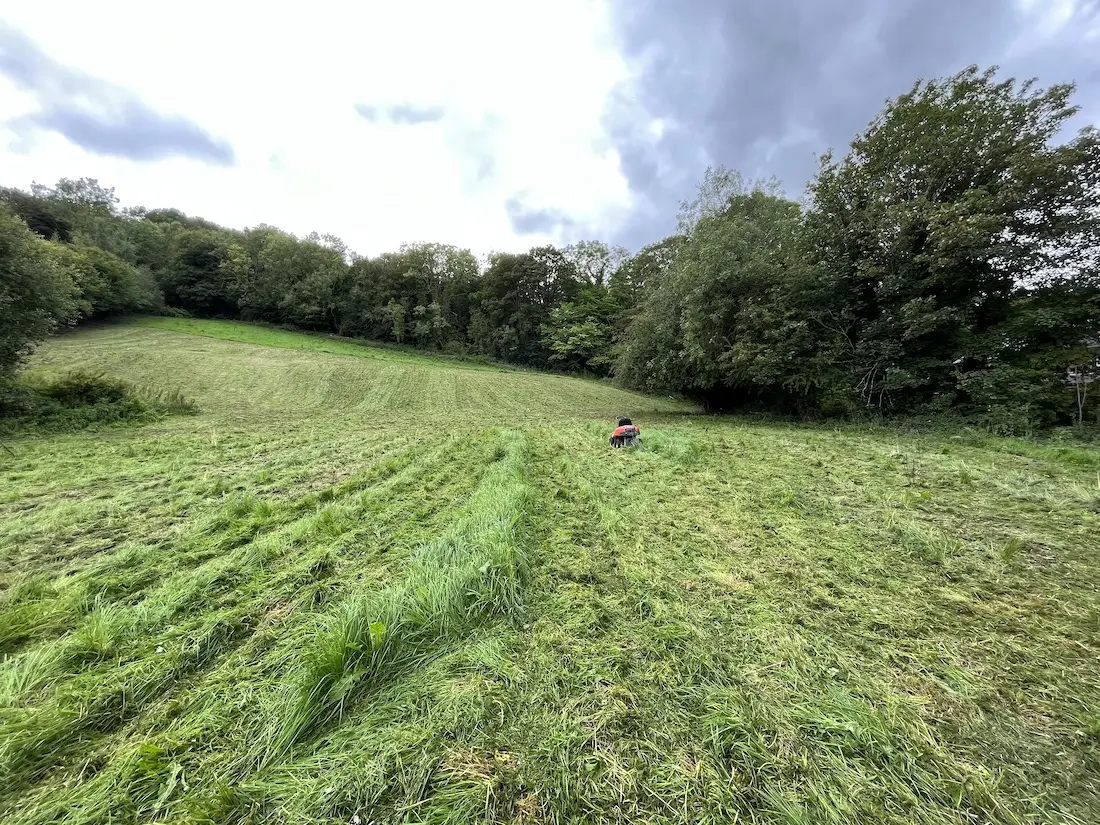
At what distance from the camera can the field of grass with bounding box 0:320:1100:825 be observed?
5.78 ft

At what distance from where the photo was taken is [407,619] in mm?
2773

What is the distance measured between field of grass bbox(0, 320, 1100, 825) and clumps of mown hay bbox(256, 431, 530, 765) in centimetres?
2

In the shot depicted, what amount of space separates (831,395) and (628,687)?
1711 centimetres

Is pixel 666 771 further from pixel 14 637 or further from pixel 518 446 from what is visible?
pixel 518 446

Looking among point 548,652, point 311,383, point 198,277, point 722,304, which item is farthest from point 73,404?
point 198,277

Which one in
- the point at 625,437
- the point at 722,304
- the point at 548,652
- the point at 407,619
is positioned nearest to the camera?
the point at 548,652

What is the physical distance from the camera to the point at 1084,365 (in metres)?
10.9

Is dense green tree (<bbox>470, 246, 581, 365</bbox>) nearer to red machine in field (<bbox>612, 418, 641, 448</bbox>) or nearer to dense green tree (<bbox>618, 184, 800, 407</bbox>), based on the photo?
dense green tree (<bbox>618, 184, 800, 407</bbox>)

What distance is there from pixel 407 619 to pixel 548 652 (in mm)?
1028

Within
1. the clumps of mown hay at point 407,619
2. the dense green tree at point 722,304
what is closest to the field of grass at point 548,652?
the clumps of mown hay at point 407,619

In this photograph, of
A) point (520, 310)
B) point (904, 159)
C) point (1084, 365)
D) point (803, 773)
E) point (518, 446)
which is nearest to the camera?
point (803, 773)

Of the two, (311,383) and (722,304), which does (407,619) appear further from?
(311,383)

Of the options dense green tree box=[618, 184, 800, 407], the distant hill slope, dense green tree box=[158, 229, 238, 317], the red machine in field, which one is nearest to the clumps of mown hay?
the red machine in field

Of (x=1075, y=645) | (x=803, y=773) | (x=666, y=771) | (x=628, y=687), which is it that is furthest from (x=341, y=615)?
(x=1075, y=645)
